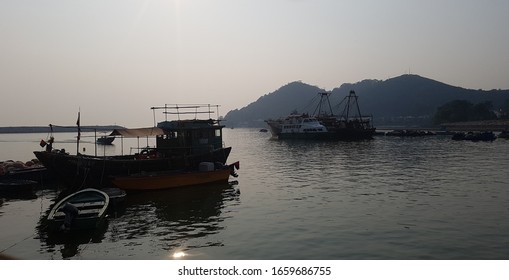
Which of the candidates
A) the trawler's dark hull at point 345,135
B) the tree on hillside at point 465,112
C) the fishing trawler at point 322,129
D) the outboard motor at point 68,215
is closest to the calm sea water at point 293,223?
the outboard motor at point 68,215

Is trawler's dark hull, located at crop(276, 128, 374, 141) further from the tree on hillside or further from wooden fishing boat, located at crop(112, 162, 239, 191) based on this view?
the tree on hillside

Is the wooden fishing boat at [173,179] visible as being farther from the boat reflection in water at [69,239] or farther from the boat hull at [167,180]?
the boat reflection in water at [69,239]

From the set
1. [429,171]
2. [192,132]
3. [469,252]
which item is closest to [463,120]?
[429,171]

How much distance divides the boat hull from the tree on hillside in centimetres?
16259

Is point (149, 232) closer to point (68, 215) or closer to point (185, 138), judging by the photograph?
point (68, 215)

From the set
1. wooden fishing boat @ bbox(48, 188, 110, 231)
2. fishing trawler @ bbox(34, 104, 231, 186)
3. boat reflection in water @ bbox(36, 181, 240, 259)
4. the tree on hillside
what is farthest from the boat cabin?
the tree on hillside

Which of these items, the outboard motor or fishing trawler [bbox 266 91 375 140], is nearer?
the outboard motor

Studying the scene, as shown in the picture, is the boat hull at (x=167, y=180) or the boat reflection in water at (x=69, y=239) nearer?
the boat reflection in water at (x=69, y=239)

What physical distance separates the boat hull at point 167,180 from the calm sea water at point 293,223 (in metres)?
0.62

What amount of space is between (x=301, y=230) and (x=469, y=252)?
21.0ft

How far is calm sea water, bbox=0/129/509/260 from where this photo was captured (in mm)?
14609

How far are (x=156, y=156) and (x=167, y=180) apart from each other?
4274 mm

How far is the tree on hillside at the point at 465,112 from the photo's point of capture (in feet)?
538
